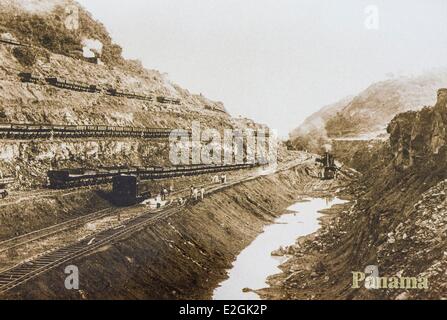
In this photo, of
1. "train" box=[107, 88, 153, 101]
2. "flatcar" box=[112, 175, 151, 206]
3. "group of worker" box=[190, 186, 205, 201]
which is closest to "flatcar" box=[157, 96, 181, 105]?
"train" box=[107, 88, 153, 101]

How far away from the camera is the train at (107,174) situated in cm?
3634

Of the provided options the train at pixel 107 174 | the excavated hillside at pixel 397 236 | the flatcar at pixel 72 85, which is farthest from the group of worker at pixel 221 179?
the flatcar at pixel 72 85

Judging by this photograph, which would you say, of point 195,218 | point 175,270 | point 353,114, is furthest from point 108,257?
point 353,114

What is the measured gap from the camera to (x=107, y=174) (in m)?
40.3

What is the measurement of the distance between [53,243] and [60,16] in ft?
169

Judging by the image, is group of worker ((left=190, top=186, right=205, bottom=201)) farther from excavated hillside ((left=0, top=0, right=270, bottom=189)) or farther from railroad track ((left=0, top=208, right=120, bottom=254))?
excavated hillside ((left=0, top=0, right=270, bottom=189))

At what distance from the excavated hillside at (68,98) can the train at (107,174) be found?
1966 millimetres

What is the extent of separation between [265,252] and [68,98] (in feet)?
89.5

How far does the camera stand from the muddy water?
26703mm

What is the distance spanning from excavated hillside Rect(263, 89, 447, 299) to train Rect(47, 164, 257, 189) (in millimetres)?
16144

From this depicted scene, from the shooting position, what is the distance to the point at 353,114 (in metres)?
107

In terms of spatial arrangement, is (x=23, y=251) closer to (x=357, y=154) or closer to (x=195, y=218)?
(x=195, y=218)

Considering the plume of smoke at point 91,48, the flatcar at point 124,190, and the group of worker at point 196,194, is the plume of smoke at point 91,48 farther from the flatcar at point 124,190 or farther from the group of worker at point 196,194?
the group of worker at point 196,194

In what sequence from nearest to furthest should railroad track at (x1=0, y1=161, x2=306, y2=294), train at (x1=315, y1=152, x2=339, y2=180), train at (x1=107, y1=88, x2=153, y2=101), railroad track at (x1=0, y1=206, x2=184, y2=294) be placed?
railroad track at (x1=0, y1=206, x2=184, y2=294), railroad track at (x1=0, y1=161, x2=306, y2=294), train at (x1=107, y1=88, x2=153, y2=101), train at (x1=315, y1=152, x2=339, y2=180)
